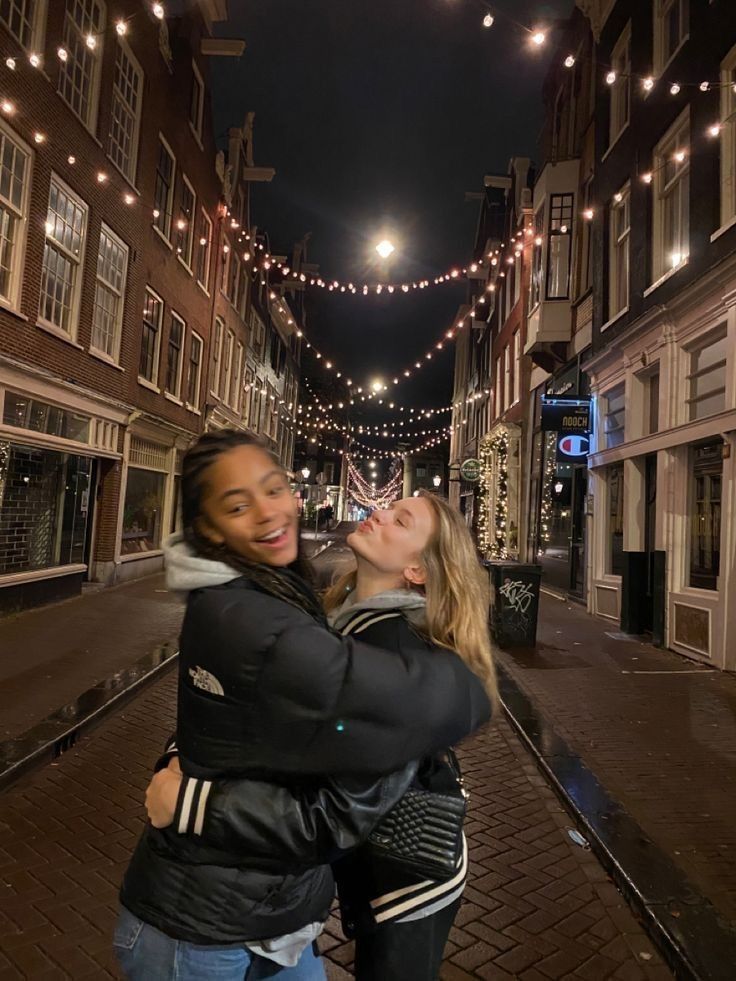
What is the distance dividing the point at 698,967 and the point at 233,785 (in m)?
2.58

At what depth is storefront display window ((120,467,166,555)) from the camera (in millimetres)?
14797

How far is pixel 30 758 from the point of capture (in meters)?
4.60

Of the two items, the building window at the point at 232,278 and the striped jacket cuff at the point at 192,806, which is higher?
the building window at the point at 232,278

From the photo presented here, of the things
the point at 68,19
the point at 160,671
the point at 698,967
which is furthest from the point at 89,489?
the point at 698,967

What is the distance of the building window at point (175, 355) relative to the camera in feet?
56.7

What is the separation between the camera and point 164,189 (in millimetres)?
16031

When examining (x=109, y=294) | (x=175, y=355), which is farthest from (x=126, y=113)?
(x=175, y=355)

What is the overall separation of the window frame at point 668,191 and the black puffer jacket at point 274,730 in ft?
34.3

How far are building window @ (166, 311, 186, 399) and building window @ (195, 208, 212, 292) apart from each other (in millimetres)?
2164

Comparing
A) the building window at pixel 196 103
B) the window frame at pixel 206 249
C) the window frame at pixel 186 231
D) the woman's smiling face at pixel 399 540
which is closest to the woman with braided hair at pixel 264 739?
the woman's smiling face at pixel 399 540

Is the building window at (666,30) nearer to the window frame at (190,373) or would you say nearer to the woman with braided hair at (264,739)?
the woman with braided hair at (264,739)

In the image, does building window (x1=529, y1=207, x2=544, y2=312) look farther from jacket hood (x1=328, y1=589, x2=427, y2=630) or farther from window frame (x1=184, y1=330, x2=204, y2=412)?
jacket hood (x1=328, y1=589, x2=427, y2=630)

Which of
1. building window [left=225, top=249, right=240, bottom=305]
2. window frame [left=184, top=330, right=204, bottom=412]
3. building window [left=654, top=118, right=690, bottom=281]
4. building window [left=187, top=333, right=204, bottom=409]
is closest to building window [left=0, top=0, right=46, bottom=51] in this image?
window frame [left=184, top=330, right=204, bottom=412]

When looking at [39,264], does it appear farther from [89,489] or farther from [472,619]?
[472,619]
